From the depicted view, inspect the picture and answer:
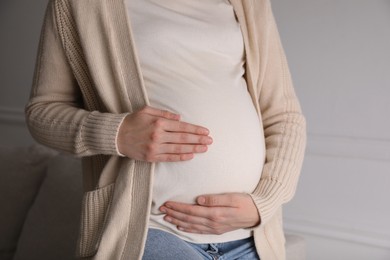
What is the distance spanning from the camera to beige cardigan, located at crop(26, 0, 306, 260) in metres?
1.25

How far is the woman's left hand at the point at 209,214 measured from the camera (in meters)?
→ 1.25

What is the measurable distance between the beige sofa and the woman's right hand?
0.76 m

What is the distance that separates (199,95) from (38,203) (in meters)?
1.07

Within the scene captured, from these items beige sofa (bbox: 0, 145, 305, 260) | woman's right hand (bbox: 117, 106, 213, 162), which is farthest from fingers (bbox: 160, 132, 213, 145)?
beige sofa (bbox: 0, 145, 305, 260)

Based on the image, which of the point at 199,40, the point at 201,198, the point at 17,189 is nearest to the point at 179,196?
the point at 201,198

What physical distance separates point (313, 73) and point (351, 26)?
7.3 inches

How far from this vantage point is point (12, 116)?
9.18ft

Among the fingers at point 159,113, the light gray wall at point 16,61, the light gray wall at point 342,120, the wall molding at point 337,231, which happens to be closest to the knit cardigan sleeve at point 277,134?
the fingers at point 159,113

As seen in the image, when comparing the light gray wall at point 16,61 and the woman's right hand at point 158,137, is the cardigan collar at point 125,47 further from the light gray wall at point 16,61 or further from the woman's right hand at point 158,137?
the light gray wall at point 16,61

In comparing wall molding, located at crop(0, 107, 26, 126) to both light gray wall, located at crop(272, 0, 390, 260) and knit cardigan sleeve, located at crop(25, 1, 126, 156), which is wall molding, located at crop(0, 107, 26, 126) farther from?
knit cardigan sleeve, located at crop(25, 1, 126, 156)

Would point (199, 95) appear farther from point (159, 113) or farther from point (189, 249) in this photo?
point (189, 249)

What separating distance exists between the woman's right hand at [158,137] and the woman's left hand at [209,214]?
9 cm

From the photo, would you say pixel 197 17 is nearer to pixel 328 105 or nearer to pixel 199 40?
pixel 199 40

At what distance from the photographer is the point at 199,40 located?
1.35 meters
